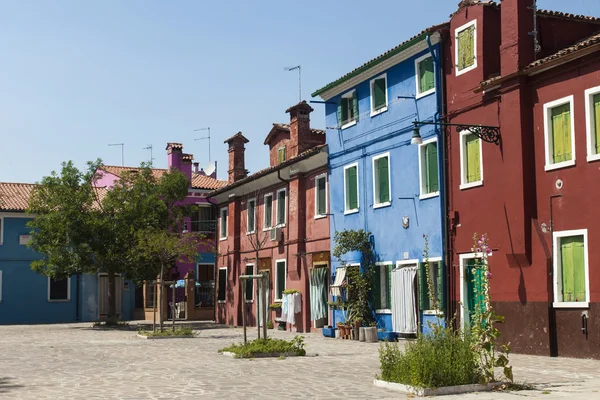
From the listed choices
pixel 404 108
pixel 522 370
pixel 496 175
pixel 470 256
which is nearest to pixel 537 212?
pixel 496 175

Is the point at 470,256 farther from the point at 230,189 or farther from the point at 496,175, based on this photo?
the point at 230,189

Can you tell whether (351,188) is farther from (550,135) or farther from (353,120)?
(550,135)

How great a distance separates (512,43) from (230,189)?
21461 millimetres

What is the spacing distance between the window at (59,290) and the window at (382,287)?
22.9 meters

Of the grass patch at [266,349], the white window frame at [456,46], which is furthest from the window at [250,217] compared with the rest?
the grass patch at [266,349]

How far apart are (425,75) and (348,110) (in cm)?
515

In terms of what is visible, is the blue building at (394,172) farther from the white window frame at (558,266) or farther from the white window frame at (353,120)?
the white window frame at (558,266)

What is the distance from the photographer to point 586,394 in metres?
11.5

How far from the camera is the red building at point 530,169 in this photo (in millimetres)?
17234

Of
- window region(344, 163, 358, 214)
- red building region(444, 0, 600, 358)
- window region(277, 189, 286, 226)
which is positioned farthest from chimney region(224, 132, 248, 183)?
red building region(444, 0, 600, 358)

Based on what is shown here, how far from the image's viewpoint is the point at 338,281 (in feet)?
88.4

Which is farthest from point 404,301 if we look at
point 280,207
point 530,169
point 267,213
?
point 267,213

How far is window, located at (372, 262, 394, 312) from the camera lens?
979 inches

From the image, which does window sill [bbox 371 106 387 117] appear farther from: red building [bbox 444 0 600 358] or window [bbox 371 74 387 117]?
Answer: red building [bbox 444 0 600 358]
